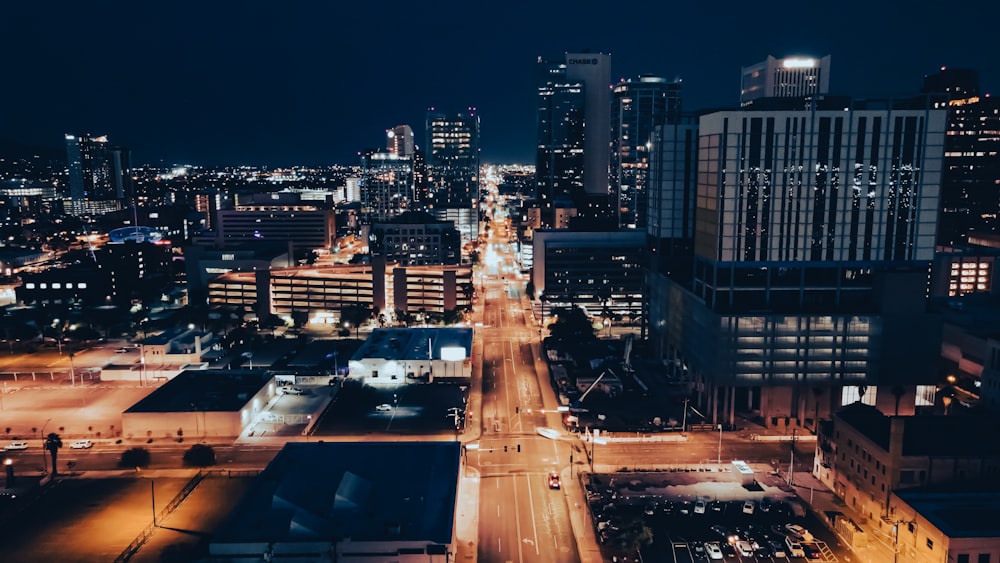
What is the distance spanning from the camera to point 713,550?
4406 centimetres

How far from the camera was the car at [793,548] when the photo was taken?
44.0 m

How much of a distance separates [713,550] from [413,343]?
5282 centimetres

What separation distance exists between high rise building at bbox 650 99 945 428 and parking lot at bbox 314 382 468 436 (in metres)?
27.4

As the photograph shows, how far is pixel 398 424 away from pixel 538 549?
25.1 m

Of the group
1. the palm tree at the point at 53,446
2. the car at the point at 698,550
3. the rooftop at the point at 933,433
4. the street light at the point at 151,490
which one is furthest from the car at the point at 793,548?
the palm tree at the point at 53,446

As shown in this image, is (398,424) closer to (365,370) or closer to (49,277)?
(365,370)

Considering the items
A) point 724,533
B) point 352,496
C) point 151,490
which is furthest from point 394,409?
point 724,533

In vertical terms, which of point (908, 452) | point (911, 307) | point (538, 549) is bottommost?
point (538, 549)

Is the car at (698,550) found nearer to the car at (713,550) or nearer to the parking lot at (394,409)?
the car at (713,550)

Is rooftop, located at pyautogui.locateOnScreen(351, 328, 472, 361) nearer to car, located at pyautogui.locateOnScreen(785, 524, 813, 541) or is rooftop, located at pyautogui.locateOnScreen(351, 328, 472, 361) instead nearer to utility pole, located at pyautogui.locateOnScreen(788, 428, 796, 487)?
utility pole, located at pyautogui.locateOnScreen(788, 428, 796, 487)

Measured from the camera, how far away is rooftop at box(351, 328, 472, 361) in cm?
8406

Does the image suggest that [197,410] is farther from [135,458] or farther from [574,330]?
[574,330]

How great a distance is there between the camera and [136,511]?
50000mm

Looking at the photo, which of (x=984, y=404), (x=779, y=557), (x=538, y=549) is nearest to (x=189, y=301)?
(x=538, y=549)
